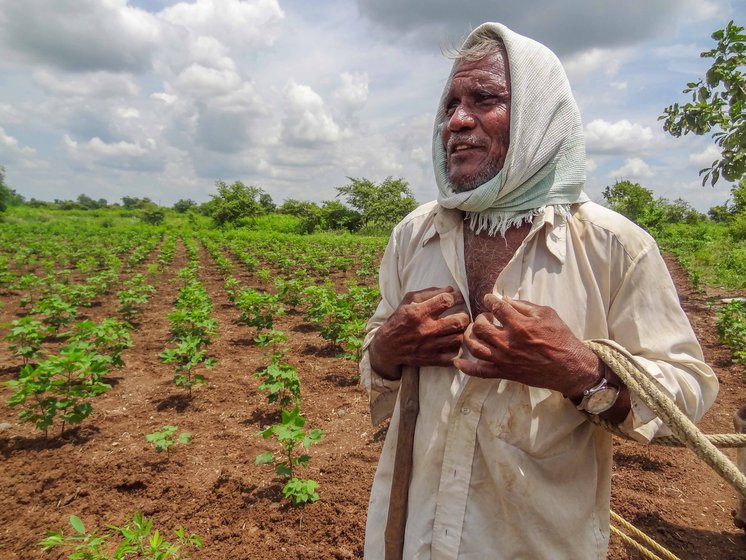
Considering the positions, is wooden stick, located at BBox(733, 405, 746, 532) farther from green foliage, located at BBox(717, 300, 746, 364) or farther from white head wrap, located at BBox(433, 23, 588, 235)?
green foliage, located at BBox(717, 300, 746, 364)

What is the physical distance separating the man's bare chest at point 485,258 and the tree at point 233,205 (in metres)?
43.1

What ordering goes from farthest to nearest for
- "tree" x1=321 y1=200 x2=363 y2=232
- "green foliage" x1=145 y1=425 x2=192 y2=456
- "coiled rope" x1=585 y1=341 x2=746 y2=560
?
"tree" x1=321 y1=200 x2=363 y2=232
"green foliage" x1=145 y1=425 x2=192 y2=456
"coiled rope" x1=585 y1=341 x2=746 y2=560

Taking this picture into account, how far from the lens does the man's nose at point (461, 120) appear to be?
1.45 meters

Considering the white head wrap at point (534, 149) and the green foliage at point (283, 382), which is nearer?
the white head wrap at point (534, 149)

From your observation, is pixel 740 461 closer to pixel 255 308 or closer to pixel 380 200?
pixel 255 308

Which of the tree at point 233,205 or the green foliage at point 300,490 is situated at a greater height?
the tree at point 233,205

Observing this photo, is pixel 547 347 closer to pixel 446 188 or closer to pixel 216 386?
pixel 446 188

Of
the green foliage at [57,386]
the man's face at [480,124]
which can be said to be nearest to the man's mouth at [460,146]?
the man's face at [480,124]

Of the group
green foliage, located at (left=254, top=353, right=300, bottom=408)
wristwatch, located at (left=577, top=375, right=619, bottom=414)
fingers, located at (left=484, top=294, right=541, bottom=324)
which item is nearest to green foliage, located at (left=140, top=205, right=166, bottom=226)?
green foliage, located at (left=254, top=353, right=300, bottom=408)

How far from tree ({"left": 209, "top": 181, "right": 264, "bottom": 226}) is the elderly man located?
4311 cm

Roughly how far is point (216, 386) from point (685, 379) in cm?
530

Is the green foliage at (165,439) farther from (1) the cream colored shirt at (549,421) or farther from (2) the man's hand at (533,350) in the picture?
(2) the man's hand at (533,350)

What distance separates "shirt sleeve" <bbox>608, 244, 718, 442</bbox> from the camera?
3.93 ft

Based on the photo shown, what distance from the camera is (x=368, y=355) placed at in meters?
1.62
